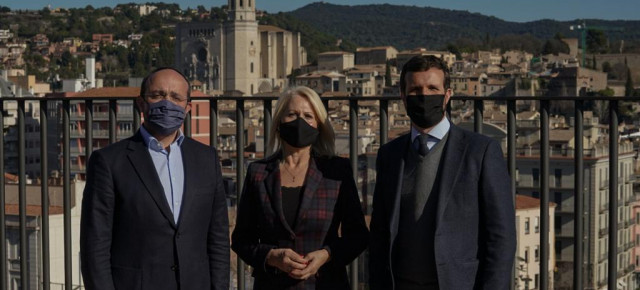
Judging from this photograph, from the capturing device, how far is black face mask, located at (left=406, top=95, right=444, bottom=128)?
2801 millimetres

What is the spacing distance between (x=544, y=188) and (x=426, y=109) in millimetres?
856

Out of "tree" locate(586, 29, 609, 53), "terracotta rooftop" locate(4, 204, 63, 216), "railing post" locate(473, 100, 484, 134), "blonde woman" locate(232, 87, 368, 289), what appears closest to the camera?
"blonde woman" locate(232, 87, 368, 289)

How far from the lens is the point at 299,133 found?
119 inches

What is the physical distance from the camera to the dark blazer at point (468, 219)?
2.72m

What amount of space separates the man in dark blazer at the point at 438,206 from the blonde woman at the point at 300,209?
171mm

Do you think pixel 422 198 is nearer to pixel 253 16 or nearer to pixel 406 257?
pixel 406 257

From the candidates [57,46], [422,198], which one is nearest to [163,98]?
[422,198]

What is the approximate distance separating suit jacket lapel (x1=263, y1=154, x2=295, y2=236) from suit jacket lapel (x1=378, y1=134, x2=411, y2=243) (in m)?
0.32

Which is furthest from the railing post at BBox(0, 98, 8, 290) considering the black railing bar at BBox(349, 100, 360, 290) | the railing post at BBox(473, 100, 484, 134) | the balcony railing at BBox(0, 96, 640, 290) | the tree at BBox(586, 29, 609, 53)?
the tree at BBox(586, 29, 609, 53)

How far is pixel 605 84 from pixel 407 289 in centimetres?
9850

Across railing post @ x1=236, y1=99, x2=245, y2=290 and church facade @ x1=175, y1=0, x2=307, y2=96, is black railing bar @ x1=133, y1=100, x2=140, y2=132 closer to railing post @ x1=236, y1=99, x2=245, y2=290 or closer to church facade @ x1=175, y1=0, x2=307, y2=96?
railing post @ x1=236, y1=99, x2=245, y2=290

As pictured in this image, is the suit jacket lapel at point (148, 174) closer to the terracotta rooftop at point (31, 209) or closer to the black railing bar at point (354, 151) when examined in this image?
the black railing bar at point (354, 151)

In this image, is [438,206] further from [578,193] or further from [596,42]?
[596,42]

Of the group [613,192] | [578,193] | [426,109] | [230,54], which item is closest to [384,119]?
[578,193]
